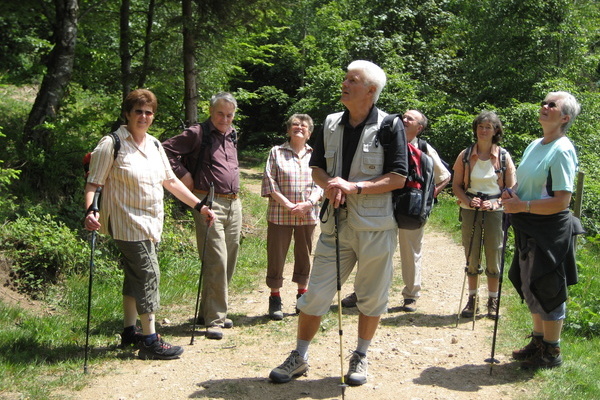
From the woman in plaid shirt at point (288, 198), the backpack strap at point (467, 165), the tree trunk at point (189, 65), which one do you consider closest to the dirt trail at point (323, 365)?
the woman in plaid shirt at point (288, 198)

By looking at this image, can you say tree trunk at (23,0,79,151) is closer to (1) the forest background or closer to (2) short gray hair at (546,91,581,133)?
(1) the forest background

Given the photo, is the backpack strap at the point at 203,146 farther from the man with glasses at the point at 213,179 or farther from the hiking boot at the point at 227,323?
the hiking boot at the point at 227,323

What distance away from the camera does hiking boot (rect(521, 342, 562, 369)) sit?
4.76m

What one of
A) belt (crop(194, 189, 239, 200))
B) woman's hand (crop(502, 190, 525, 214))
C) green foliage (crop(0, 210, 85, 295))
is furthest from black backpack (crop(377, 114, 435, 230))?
green foliage (crop(0, 210, 85, 295))

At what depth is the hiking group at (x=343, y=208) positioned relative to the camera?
430 cm

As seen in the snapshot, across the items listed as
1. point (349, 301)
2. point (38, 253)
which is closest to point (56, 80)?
point (38, 253)

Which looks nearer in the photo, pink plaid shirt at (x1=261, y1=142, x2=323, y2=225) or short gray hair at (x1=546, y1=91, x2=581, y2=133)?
short gray hair at (x1=546, y1=91, x2=581, y2=133)

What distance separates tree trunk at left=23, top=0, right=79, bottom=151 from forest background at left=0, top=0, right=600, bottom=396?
0.02 meters

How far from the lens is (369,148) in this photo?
4297mm

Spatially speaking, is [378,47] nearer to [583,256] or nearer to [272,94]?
[272,94]

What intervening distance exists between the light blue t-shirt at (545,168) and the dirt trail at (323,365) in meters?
1.41

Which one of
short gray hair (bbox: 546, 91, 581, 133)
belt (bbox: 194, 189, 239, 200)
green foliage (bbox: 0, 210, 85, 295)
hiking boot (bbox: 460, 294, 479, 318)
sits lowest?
hiking boot (bbox: 460, 294, 479, 318)

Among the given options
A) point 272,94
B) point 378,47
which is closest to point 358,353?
point 378,47

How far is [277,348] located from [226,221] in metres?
1.27
